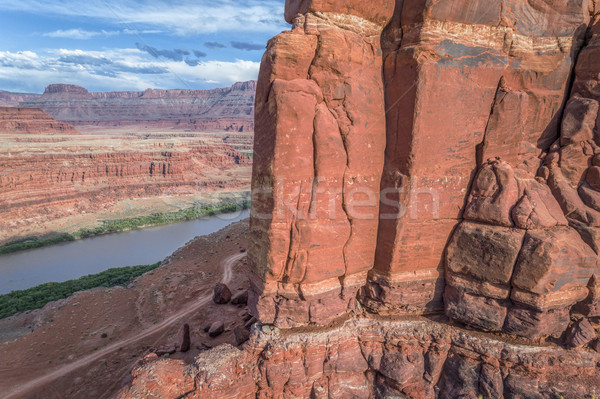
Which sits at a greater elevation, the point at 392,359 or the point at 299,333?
the point at 299,333

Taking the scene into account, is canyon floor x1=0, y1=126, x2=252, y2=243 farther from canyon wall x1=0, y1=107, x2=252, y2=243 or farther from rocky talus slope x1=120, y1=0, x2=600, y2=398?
rocky talus slope x1=120, y1=0, x2=600, y2=398

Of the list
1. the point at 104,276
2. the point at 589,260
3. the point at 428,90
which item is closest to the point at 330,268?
the point at 428,90

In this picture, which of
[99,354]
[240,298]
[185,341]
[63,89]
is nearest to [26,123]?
[99,354]

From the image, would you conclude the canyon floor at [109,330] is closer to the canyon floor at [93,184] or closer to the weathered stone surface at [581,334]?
the weathered stone surface at [581,334]

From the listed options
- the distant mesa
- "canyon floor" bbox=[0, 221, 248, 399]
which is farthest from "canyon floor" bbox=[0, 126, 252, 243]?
the distant mesa

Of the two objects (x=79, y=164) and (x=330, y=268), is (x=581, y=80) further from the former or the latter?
(x=79, y=164)

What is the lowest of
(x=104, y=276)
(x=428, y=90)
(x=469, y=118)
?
(x=104, y=276)
